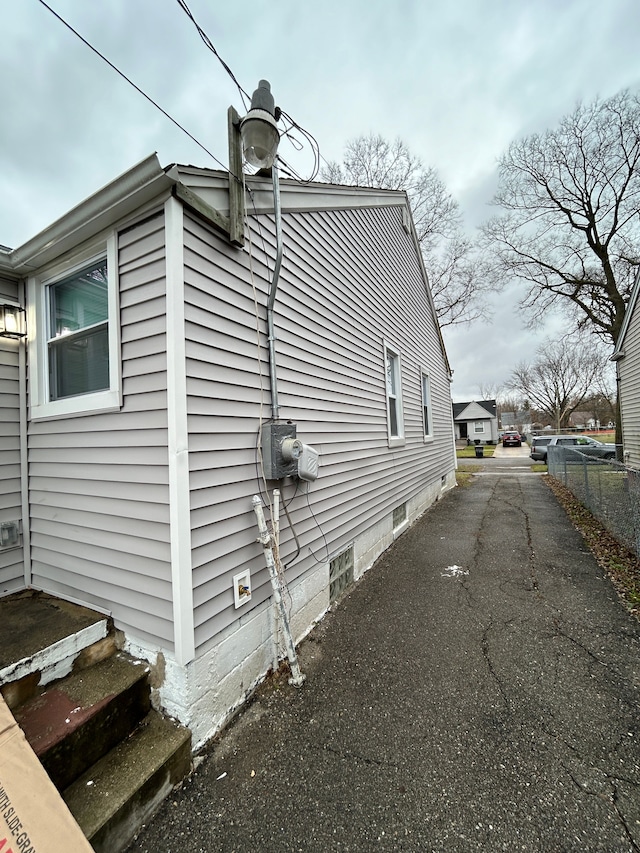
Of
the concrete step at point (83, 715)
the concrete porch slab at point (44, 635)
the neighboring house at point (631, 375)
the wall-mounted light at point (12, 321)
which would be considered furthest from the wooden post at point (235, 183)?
the neighboring house at point (631, 375)

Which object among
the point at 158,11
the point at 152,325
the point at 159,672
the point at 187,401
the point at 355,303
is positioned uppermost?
the point at 158,11

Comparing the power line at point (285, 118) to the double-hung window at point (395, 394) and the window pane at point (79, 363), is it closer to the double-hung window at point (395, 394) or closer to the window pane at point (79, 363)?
the window pane at point (79, 363)

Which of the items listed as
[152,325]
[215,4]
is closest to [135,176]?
[152,325]

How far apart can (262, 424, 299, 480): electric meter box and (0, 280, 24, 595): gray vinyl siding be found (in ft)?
6.59

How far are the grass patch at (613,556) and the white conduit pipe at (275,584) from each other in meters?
3.18

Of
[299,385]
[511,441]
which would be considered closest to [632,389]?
[299,385]

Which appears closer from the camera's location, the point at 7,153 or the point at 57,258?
the point at 57,258

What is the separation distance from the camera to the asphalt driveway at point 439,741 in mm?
1563

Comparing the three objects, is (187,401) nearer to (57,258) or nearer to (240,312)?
(240,312)

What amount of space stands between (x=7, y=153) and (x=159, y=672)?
5589mm

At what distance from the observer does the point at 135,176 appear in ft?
6.43

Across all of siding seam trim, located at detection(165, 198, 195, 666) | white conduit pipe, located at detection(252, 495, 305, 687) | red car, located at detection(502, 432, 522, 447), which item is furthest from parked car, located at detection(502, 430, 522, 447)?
siding seam trim, located at detection(165, 198, 195, 666)

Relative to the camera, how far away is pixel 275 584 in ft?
8.00

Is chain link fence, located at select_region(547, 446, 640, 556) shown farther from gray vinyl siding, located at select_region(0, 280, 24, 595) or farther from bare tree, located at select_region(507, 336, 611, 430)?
bare tree, located at select_region(507, 336, 611, 430)
